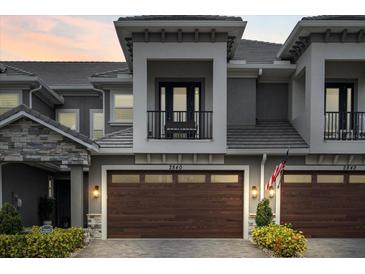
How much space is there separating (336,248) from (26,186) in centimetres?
1114

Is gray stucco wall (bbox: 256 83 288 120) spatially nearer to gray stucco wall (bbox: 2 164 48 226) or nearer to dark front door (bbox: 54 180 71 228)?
gray stucco wall (bbox: 2 164 48 226)

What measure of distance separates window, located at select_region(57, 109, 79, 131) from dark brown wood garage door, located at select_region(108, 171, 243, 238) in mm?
5971

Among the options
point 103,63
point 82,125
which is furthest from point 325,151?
point 103,63

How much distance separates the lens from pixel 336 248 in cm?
1131

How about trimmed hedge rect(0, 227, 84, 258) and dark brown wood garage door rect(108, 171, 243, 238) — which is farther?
dark brown wood garage door rect(108, 171, 243, 238)

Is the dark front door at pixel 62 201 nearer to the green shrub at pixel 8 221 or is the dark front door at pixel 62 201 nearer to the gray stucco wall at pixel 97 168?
the gray stucco wall at pixel 97 168

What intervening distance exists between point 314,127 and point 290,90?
2342mm

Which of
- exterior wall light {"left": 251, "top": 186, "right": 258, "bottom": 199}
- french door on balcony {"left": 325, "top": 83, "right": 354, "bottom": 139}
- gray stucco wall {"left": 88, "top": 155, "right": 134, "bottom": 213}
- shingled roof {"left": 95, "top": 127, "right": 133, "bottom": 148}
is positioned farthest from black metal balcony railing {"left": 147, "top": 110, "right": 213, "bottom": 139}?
french door on balcony {"left": 325, "top": 83, "right": 354, "bottom": 139}

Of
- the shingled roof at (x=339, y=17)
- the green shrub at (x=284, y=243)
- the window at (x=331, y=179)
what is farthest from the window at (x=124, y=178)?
the shingled roof at (x=339, y=17)

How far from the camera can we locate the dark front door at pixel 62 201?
1905 centimetres

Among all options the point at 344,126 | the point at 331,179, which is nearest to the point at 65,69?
the point at 344,126

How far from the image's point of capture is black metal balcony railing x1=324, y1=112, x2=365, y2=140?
1325 cm

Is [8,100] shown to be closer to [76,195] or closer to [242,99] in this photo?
[76,195]

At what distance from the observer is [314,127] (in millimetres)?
12445
